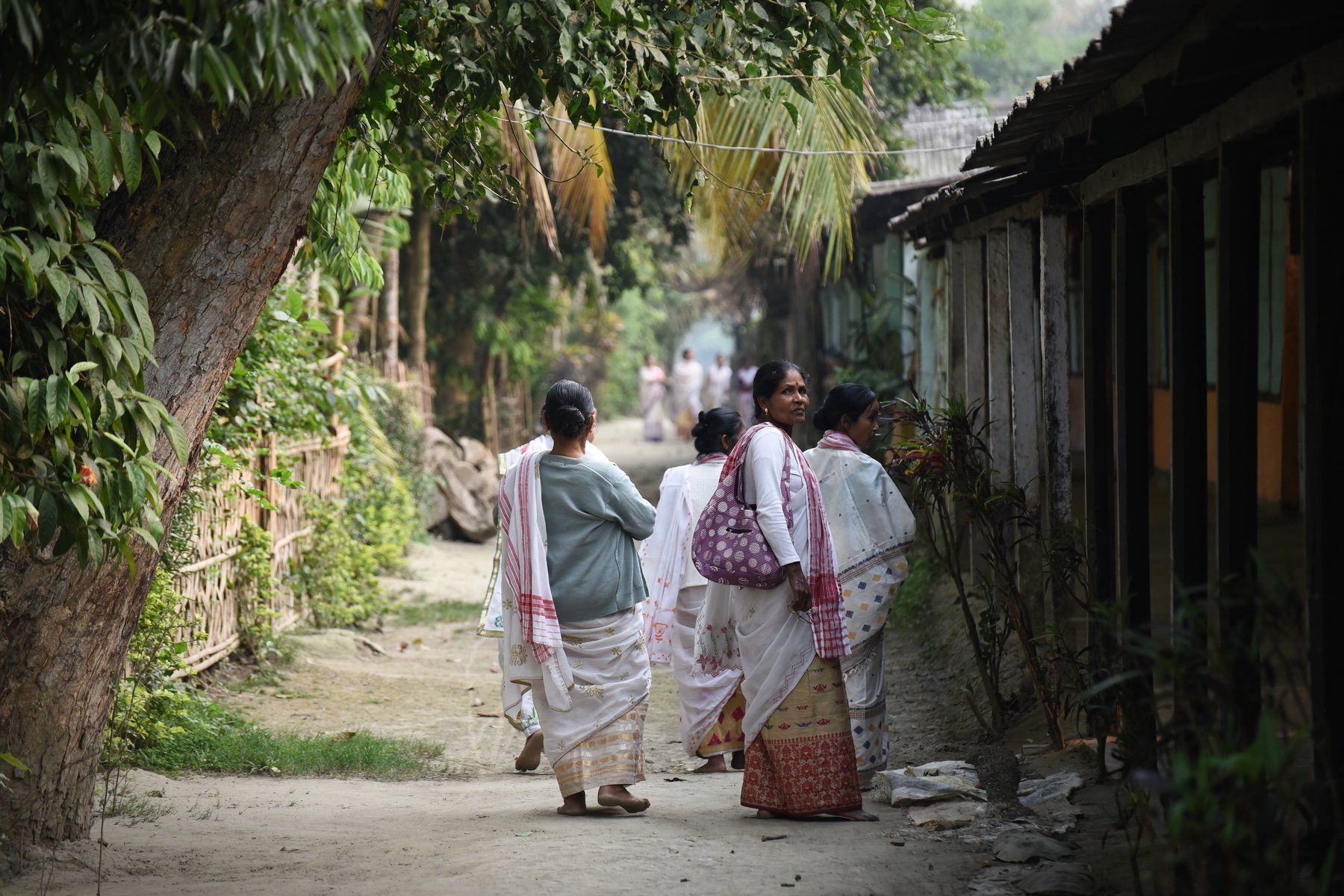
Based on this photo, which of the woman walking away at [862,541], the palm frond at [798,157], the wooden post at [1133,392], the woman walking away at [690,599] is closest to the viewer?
the wooden post at [1133,392]

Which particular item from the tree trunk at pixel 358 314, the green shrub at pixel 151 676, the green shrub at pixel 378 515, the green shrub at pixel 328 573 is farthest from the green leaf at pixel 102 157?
the tree trunk at pixel 358 314

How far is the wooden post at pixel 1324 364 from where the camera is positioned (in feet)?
10.2

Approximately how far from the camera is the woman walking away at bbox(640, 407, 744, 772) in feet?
20.0

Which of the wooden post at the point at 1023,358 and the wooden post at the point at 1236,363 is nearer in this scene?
the wooden post at the point at 1236,363

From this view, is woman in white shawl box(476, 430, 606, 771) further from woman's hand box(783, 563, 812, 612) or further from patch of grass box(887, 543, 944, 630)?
patch of grass box(887, 543, 944, 630)

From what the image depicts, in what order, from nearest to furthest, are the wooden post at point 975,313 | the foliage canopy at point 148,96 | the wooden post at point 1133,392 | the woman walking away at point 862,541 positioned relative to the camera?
1. the foliage canopy at point 148,96
2. the wooden post at point 1133,392
3. the woman walking away at point 862,541
4. the wooden post at point 975,313

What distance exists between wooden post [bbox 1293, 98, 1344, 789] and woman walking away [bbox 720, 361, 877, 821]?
6.58ft

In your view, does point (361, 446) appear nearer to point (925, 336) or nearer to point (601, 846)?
point (925, 336)

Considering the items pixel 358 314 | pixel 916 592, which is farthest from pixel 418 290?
pixel 916 592

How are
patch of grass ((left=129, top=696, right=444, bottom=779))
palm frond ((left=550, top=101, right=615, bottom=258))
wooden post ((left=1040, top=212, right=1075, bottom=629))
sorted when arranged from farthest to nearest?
palm frond ((left=550, top=101, right=615, bottom=258))
patch of grass ((left=129, top=696, right=444, bottom=779))
wooden post ((left=1040, top=212, right=1075, bottom=629))

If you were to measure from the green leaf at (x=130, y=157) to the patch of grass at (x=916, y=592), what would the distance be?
6.20m

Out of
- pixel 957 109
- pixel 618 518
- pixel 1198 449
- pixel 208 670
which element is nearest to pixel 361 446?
pixel 208 670

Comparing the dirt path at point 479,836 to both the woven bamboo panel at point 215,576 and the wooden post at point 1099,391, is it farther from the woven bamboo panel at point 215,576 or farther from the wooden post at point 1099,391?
the wooden post at point 1099,391

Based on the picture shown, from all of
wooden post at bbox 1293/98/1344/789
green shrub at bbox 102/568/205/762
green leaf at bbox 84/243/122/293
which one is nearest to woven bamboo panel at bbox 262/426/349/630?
green shrub at bbox 102/568/205/762
